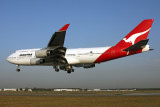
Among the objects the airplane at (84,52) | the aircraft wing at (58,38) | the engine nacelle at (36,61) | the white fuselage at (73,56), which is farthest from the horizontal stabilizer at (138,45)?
the engine nacelle at (36,61)

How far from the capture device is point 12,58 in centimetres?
4128

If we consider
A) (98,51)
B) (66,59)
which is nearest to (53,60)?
(66,59)

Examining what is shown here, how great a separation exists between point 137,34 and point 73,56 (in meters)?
9.93

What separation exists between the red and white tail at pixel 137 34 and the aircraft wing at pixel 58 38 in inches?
318

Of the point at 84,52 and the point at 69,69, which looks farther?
the point at 69,69

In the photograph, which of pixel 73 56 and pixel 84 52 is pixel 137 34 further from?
pixel 73 56

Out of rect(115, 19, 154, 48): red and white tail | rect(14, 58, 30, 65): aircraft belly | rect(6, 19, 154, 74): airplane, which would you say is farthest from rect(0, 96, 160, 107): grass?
rect(14, 58, 30, 65): aircraft belly

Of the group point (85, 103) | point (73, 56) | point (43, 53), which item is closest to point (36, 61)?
point (43, 53)

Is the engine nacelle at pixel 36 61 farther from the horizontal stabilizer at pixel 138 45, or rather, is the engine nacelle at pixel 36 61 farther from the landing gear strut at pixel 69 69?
the horizontal stabilizer at pixel 138 45

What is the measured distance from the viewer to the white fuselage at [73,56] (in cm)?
3478

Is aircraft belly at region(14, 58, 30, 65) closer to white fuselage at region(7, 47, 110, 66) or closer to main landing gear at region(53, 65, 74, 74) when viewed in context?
white fuselage at region(7, 47, 110, 66)

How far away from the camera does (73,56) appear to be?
36531 millimetres

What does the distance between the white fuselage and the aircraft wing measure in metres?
4.12

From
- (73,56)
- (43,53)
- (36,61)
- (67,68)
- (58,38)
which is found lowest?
(67,68)
